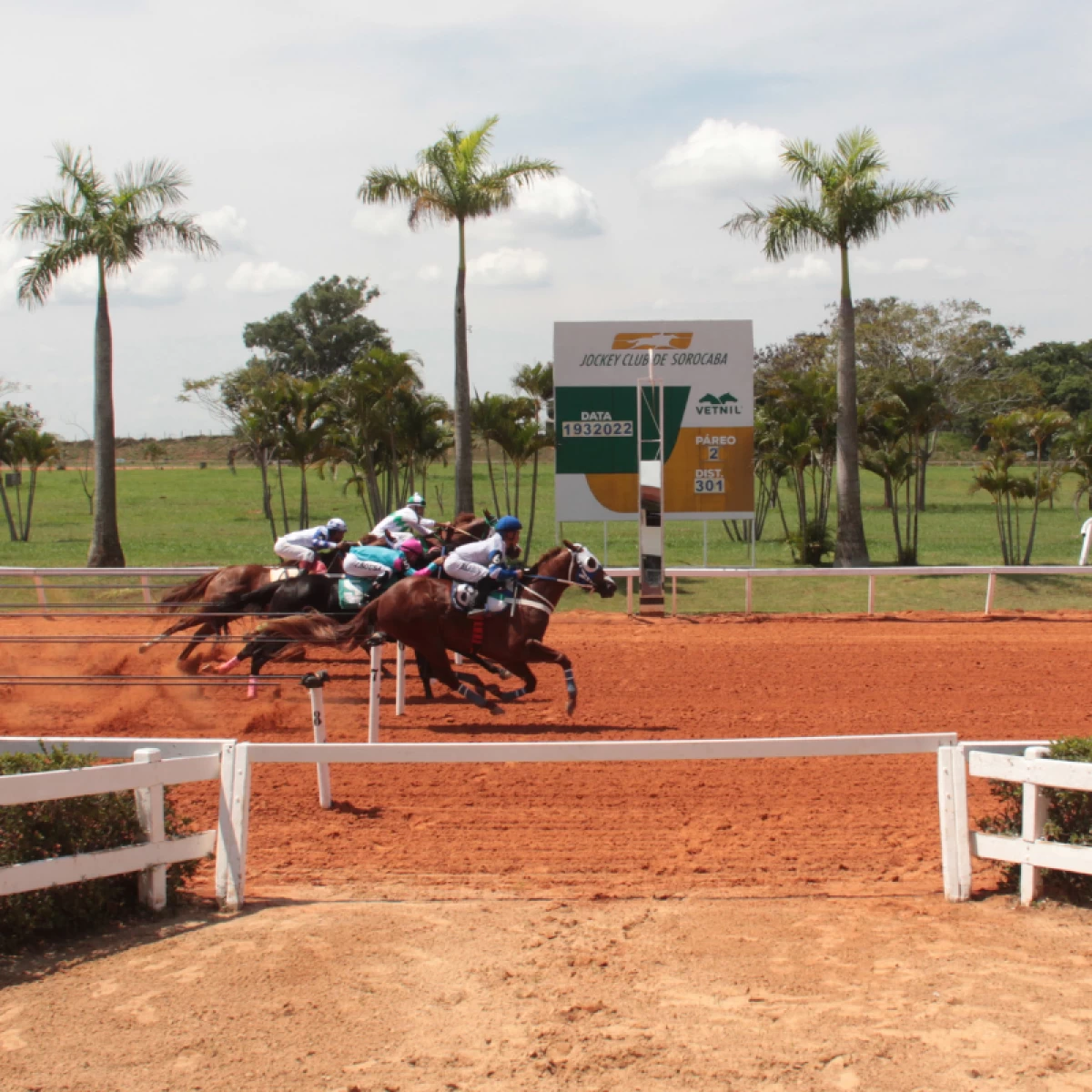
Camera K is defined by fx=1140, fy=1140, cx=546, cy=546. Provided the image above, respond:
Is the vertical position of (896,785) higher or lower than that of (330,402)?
lower

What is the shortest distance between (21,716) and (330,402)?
14.5m

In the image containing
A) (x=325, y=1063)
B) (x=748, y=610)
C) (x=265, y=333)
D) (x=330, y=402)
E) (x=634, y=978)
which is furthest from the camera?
(x=265, y=333)

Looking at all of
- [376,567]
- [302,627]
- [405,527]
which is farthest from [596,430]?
[302,627]

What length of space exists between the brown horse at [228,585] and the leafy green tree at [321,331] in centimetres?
5324

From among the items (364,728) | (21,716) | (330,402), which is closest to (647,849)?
(364,728)

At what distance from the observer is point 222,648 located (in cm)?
1312

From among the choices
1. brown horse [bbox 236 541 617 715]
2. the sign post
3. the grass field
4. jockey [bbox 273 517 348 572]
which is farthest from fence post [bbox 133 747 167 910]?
the sign post

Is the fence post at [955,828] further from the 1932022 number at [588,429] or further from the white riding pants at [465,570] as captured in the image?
the 1932022 number at [588,429]

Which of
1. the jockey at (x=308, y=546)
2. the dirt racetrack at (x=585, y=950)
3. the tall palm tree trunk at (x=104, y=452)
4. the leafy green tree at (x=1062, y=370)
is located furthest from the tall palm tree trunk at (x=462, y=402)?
the leafy green tree at (x=1062, y=370)

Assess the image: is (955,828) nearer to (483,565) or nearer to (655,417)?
(483,565)

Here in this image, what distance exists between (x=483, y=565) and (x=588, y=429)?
9.46m

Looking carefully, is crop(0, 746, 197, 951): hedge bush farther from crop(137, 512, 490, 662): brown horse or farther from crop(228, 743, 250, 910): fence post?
crop(137, 512, 490, 662): brown horse

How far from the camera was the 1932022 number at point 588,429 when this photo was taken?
1972 cm

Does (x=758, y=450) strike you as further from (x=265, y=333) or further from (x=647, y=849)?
(x=265, y=333)
